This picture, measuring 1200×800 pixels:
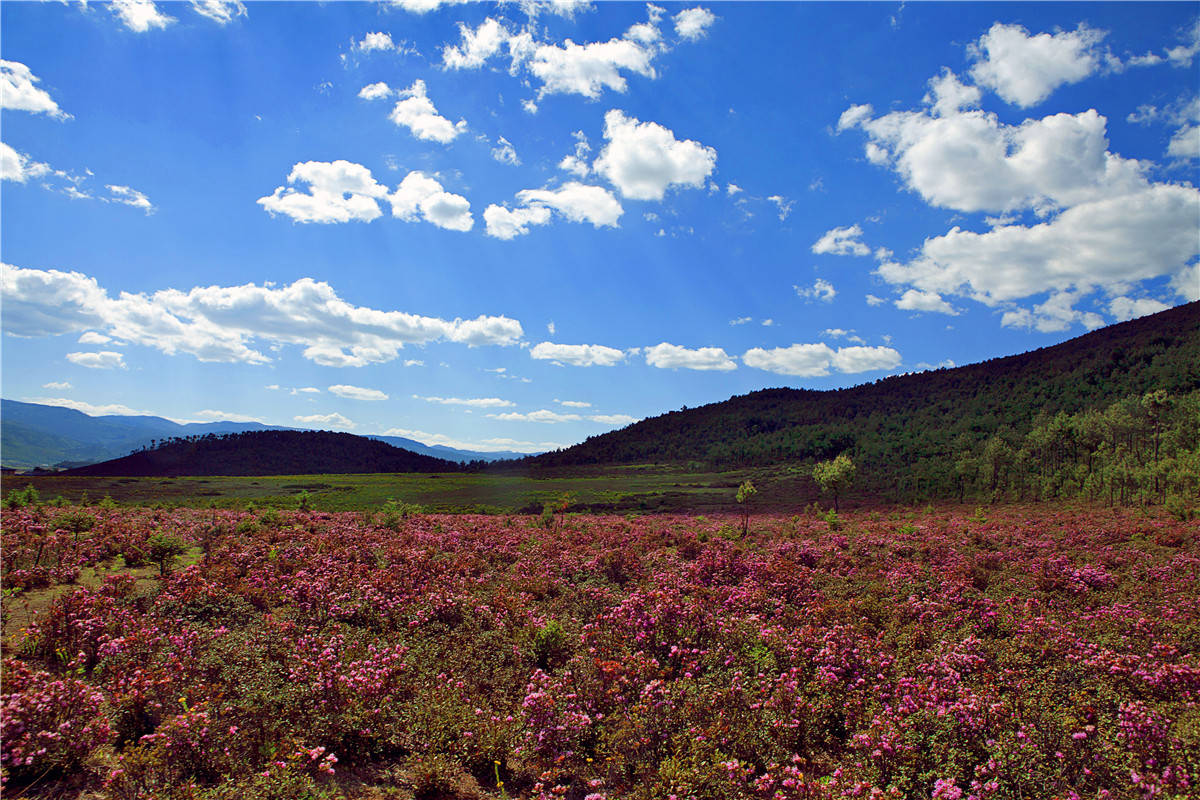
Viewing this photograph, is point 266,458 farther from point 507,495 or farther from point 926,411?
point 926,411

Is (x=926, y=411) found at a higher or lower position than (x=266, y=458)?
higher

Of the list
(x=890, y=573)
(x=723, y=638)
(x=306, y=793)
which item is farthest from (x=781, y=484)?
(x=306, y=793)

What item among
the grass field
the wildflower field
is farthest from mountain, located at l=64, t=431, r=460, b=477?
the wildflower field

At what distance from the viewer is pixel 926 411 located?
416 feet

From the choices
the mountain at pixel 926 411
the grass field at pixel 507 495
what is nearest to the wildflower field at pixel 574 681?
the grass field at pixel 507 495

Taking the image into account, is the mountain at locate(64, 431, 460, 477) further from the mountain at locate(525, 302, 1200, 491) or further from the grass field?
the mountain at locate(525, 302, 1200, 491)

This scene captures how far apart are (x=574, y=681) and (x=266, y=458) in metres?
174

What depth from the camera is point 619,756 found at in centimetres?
657

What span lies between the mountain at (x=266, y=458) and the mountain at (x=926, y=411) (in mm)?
60112

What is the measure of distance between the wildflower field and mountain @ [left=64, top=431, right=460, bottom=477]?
508 feet

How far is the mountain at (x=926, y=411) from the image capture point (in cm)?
9125

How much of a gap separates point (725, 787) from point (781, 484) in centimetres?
8806

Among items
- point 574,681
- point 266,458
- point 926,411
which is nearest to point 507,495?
point 574,681

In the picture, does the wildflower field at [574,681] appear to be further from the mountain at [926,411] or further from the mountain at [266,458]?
the mountain at [266,458]
